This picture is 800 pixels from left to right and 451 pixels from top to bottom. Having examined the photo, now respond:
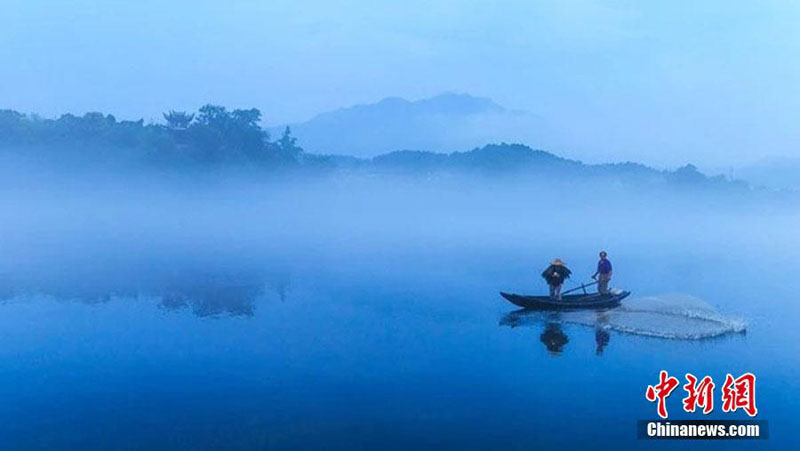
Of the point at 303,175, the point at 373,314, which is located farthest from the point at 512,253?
the point at 303,175

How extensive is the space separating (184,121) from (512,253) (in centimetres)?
9227

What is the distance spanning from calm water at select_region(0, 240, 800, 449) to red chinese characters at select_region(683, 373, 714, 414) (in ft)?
1.49

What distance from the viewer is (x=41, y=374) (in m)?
21.8

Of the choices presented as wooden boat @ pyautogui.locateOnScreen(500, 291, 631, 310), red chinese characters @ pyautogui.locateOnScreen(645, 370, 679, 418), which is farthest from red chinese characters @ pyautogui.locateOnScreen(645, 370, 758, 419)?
wooden boat @ pyautogui.locateOnScreen(500, 291, 631, 310)

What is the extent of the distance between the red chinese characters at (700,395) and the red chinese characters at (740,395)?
16.5 inches

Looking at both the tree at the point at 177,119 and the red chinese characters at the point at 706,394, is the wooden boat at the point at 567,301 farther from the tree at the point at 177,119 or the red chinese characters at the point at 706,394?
the tree at the point at 177,119

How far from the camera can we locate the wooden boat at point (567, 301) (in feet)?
97.7

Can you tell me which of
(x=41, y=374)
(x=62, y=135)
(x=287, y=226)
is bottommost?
(x=41, y=374)

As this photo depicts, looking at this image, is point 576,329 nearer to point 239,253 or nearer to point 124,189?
point 239,253

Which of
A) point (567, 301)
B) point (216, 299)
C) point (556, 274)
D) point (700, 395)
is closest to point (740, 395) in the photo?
point (700, 395)

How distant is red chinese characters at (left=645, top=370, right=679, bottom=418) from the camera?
1941cm

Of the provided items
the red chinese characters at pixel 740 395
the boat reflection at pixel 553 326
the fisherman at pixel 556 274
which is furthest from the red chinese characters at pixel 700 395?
the fisherman at pixel 556 274

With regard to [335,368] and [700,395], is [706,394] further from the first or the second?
[335,368]

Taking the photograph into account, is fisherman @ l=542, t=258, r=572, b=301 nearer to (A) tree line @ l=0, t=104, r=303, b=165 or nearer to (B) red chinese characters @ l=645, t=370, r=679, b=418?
(B) red chinese characters @ l=645, t=370, r=679, b=418
